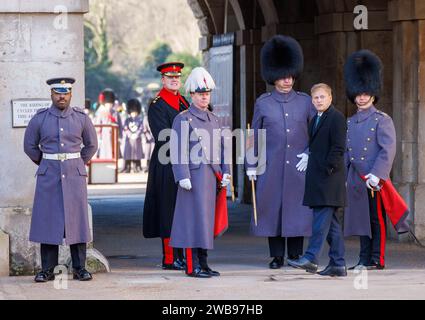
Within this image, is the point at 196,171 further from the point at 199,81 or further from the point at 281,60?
the point at 281,60

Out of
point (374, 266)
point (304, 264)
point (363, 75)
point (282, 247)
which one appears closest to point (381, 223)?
point (374, 266)

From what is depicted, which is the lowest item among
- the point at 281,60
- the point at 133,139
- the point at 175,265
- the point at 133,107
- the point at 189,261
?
the point at 175,265

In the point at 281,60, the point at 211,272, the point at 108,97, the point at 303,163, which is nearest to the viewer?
the point at 211,272

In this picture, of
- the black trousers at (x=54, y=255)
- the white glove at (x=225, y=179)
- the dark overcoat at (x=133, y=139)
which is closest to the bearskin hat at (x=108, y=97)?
A: the dark overcoat at (x=133, y=139)

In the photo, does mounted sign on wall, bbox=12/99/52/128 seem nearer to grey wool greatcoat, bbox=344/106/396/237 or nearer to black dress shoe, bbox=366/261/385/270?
grey wool greatcoat, bbox=344/106/396/237

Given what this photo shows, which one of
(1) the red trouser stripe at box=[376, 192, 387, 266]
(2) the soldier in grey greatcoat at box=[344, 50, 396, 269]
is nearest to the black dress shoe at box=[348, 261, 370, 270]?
(2) the soldier in grey greatcoat at box=[344, 50, 396, 269]

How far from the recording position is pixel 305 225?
38.9 feet

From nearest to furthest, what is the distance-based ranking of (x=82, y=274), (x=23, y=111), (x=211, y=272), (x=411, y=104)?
(x=82, y=274) → (x=211, y=272) → (x=23, y=111) → (x=411, y=104)

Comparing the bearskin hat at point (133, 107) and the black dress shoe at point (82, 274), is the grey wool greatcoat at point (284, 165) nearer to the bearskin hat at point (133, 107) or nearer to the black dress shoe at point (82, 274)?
the black dress shoe at point (82, 274)

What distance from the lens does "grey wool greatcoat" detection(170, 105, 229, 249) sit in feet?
37.7

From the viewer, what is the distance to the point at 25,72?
38.3 feet

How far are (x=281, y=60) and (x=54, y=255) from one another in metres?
2.48

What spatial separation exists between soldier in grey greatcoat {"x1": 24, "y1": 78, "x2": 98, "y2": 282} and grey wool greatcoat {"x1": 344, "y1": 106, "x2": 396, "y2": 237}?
2.22 metres
